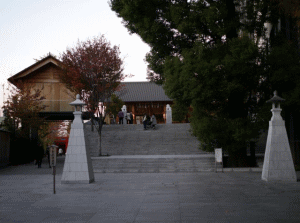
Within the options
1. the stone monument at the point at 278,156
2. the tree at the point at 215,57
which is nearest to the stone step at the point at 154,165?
the tree at the point at 215,57

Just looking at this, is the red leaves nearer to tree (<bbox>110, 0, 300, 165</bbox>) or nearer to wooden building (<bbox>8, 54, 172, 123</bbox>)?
wooden building (<bbox>8, 54, 172, 123</bbox>)

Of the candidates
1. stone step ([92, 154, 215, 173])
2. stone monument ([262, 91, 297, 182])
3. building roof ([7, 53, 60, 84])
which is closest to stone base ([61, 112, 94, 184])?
stone step ([92, 154, 215, 173])

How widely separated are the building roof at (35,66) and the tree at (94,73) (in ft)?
2.47

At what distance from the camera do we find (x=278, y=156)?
13906 mm

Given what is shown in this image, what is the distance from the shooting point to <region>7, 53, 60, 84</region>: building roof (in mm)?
30855

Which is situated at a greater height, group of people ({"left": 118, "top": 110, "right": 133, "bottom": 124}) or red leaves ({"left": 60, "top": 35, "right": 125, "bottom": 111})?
red leaves ({"left": 60, "top": 35, "right": 125, "bottom": 111})

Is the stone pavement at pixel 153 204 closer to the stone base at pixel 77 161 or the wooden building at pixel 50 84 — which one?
the stone base at pixel 77 161

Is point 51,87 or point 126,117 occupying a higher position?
point 51,87

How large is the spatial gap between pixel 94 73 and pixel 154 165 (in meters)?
10.2

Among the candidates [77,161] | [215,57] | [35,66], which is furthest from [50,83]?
[215,57]

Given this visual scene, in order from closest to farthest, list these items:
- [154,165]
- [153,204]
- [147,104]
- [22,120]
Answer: [153,204], [154,165], [22,120], [147,104]

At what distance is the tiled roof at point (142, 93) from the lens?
166 feet

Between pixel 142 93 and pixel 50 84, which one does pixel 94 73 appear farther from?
pixel 142 93

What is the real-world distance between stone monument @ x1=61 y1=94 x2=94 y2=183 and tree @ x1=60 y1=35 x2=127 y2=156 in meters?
11.7
